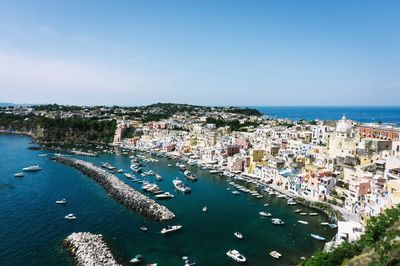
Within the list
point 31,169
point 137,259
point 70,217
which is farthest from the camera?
point 31,169

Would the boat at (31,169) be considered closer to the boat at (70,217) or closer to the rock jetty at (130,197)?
the rock jetty at (130,197)

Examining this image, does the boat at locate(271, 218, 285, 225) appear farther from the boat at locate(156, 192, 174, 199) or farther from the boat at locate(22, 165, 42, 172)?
the boat at locate(22, 165, 42, 172)

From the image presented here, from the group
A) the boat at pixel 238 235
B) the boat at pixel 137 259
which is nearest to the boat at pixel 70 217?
the boat at pixel 137 259

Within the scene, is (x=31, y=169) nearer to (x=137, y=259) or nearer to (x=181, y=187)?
(x=181, y=187)

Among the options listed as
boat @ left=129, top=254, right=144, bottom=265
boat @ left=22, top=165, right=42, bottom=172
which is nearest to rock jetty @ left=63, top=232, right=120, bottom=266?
boat @ left=129, top=254, right=144, bottom=265

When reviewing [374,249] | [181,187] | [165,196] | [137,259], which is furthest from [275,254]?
[181,187]

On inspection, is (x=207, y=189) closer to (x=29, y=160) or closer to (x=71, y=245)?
(x=71, y=245)
